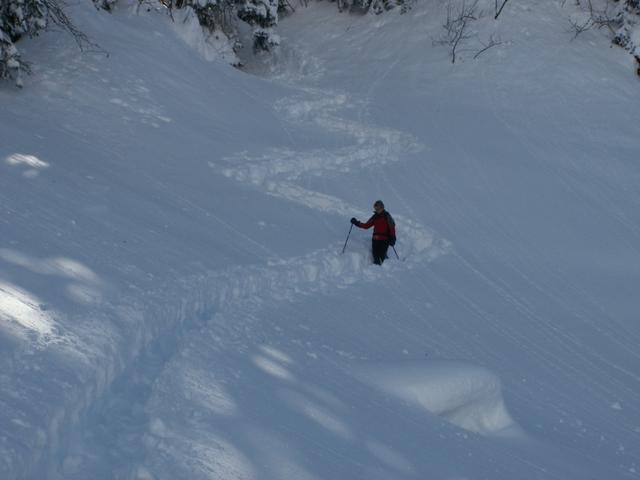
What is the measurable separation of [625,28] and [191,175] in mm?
16714

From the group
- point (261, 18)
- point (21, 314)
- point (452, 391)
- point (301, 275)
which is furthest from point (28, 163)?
point (261, 18)

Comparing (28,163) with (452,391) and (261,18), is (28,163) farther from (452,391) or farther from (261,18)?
(261,18)

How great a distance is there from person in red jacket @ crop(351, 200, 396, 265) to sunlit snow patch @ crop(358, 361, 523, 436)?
3431 mm

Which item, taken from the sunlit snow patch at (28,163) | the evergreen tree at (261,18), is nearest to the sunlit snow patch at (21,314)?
the sunlit snow patch at (28,163)

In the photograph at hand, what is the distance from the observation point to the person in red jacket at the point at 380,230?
10.3 m

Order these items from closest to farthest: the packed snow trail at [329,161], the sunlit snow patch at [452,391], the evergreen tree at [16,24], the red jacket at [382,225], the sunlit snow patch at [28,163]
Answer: the sunlit snow patch at [452,391] < the sunlit snow patch at [28,163] < the red jacket at [382,225] < the evergreen tree at [16,24] < the packed snow trail at [329,161]

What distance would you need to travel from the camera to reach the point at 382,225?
10328mm

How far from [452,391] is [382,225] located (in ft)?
13.2

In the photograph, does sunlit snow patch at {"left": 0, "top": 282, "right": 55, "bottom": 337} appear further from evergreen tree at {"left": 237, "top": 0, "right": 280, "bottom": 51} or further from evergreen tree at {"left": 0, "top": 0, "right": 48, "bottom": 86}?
evergreen tree at {"left": 237, "top": 0, "right": 280, "bottom": 51}

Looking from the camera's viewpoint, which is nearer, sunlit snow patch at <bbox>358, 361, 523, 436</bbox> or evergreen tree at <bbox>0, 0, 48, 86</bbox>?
sunlit snow patch at <bbox>358, 361, 523, 436</bbox>

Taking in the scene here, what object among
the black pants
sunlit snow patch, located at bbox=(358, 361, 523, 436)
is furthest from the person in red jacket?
sunlit snow patch, located at bbox=(358, 361, 523, 436)

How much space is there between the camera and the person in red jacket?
10.3m

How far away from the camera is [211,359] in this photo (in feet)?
19.8

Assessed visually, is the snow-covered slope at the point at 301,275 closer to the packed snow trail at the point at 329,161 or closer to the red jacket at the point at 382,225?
the packed snow trail at the point at 329,161
